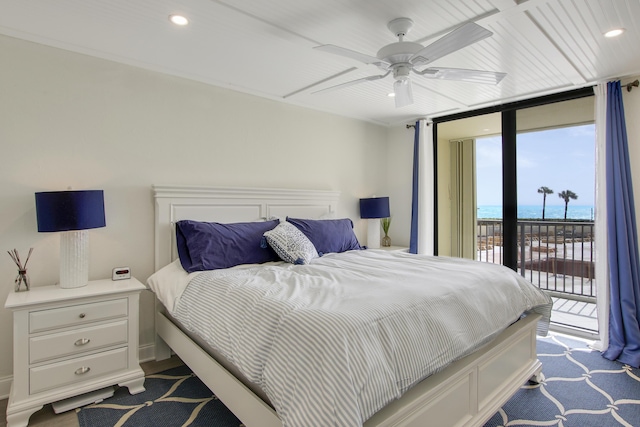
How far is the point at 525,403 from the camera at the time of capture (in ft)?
6.93

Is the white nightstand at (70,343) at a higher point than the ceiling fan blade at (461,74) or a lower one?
lower

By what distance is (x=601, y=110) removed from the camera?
2990 mm

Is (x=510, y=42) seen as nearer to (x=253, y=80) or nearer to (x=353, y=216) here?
(x=253, y=80)

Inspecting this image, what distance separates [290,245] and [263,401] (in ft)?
4.50

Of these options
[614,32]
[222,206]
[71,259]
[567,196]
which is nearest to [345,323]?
[71,259]

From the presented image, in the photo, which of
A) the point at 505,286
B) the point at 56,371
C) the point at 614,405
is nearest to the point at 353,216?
the point at 505,286

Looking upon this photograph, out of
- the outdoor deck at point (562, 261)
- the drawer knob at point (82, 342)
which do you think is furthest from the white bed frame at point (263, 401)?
the outdoor deck at point (562, 261)

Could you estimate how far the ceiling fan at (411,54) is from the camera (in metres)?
1.78

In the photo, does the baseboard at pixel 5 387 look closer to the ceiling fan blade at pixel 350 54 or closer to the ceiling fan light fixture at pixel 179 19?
the ceiling fan light fixture at pixel 179 19

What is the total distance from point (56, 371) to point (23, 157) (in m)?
1.41

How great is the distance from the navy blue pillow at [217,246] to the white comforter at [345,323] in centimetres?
16

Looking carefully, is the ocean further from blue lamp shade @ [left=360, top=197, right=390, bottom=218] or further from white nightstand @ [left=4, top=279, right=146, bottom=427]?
white nightstand @ [left=4, top=279, right=146, bottom=427]

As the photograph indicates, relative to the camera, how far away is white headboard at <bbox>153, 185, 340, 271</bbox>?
2773 mm

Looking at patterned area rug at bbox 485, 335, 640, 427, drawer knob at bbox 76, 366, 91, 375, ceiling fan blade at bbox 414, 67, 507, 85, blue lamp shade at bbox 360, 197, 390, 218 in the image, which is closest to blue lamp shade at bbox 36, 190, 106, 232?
drawer knob at bbox 76, 366, 91, 375
